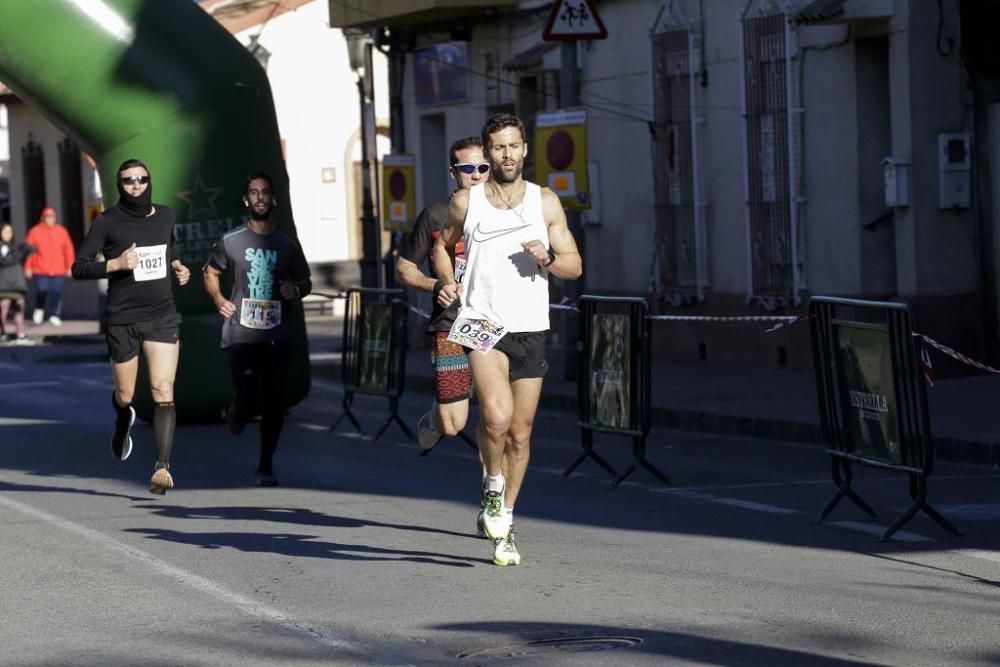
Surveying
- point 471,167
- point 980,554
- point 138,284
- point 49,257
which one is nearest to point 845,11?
point 138,284

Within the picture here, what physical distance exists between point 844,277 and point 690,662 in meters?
12.3

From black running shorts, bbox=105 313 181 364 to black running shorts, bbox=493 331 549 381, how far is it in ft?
12.5

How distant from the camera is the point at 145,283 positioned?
12.5 m

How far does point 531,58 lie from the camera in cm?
2412

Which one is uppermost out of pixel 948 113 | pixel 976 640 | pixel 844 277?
pixel 948 113

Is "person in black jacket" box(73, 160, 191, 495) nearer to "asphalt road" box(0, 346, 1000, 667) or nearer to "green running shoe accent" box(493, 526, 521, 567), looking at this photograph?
"asphalt road" box(0, 346, 1000, 667)

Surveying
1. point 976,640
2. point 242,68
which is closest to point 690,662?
point 976,640

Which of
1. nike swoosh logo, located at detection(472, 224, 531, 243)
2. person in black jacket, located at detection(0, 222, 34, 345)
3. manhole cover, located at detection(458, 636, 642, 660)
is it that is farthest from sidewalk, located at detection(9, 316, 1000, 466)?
person in black jacket, located at detection(0, 222, 34, 345)

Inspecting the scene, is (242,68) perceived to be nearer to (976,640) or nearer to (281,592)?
(281,592)

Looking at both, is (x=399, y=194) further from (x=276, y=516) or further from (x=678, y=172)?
(x=276, y=516)

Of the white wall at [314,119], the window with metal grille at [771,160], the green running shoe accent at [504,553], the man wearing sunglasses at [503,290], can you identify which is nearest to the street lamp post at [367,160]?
the window with metal grille at [771,160]

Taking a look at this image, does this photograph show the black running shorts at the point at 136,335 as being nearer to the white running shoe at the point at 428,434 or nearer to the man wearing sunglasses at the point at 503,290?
the white running shoe at the point at 428,434

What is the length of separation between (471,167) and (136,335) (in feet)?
9.42

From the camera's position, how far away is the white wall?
38719 millimetres
